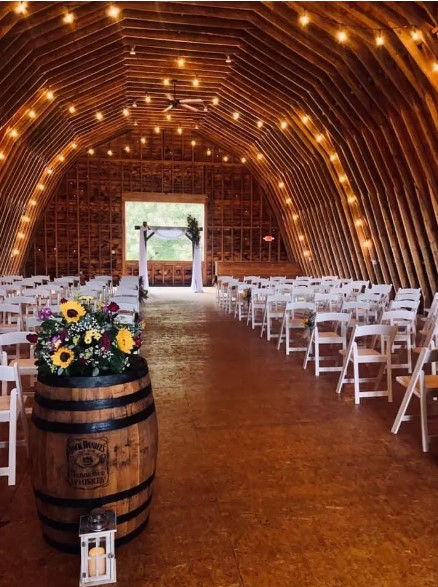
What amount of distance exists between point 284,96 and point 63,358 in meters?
11.4

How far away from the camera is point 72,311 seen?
89.7 inches

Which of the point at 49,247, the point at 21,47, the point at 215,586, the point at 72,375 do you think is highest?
the point at 21,47

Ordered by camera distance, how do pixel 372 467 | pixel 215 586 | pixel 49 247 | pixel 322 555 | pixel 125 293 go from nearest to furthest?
1. pixel 215 586
2. pixel 322 555
3. pixel 372 467
4. pixel 125 293
5. pixel 49 247

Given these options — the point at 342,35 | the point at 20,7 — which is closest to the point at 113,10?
the point at 20,7

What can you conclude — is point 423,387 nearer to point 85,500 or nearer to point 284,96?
point 85,500

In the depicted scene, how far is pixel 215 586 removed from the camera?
1975mm

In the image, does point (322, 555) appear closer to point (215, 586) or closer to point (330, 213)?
point (215, 586)

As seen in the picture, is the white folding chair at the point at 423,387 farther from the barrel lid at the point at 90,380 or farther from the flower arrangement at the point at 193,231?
the flower arrangement at the point at 193,231

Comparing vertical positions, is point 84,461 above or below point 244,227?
below

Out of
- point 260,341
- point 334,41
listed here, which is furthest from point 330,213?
point 260,341

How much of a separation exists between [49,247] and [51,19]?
12329 mm

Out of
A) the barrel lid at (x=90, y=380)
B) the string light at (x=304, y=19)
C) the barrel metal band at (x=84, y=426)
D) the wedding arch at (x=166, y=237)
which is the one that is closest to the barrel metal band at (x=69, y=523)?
the barrel metal band at (x=84, y=426)

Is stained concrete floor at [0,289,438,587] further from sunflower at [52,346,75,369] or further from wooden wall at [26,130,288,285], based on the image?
wooden wall at [26,130,288,285]

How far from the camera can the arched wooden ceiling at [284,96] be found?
25.8ft
